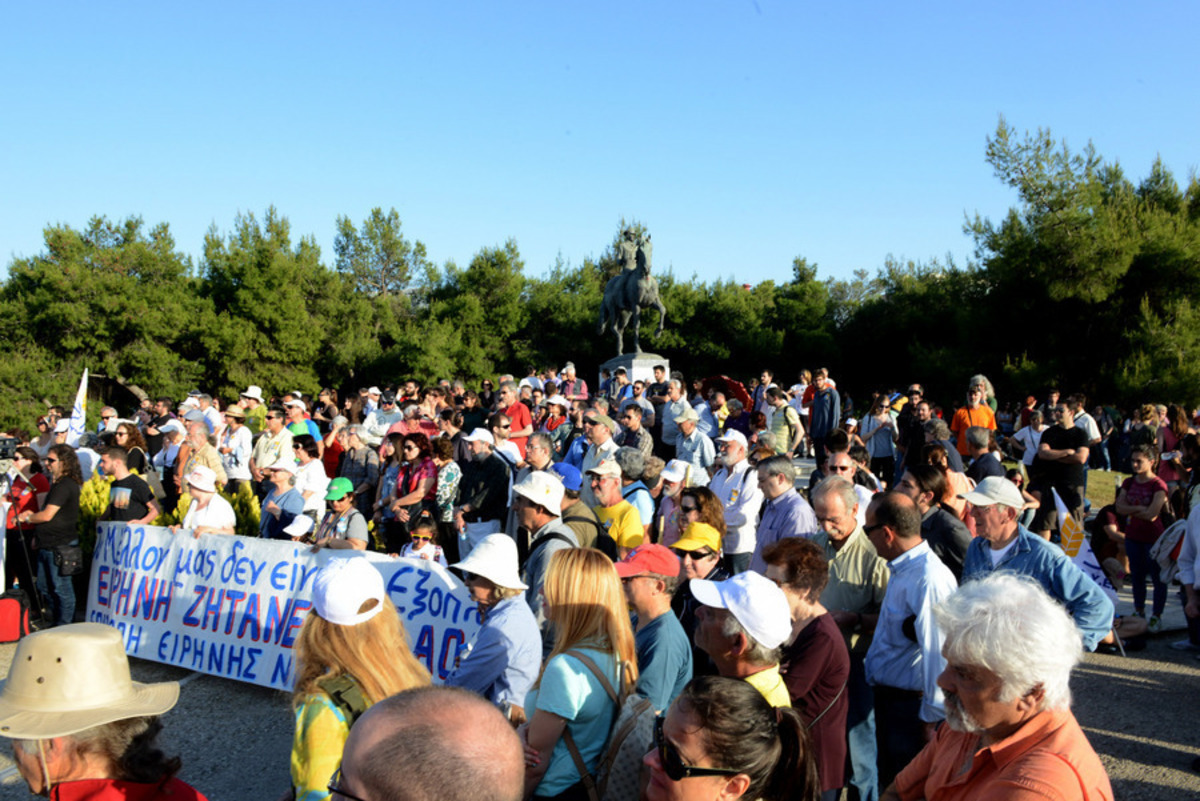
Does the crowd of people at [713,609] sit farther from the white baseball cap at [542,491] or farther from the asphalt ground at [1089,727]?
the asphalt ground at [1089,727]

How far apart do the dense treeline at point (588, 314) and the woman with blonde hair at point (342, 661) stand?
2265 cm

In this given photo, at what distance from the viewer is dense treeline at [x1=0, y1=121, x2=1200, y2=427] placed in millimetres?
22500

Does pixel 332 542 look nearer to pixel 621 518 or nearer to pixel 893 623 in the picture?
pixel 621 518

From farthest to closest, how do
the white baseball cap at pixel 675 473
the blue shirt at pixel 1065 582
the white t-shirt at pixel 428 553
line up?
the white baseball cap at pixel 675 473
the white t-shirt at pixel 428 553
the blue shirt at pixel 1065 582

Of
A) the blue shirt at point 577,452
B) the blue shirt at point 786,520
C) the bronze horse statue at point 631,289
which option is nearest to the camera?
the blue shirt at point 786,520

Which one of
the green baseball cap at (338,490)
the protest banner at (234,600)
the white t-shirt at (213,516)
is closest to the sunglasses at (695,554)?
the protest banner at (234,600)

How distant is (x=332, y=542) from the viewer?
254 inches

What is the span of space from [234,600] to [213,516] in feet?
2.96

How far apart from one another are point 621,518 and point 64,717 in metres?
4.02

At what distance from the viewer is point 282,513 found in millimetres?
7594

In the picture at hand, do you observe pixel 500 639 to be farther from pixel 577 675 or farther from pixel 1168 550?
pixel 1168 550

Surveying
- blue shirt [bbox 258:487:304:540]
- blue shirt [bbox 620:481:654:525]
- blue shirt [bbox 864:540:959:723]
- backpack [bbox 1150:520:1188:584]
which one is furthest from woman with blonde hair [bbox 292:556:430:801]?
backpack [bbox 1150:520:1188:584]

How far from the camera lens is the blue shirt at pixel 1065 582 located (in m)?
3.87

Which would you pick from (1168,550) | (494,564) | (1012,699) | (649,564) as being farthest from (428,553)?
(1168,550)
